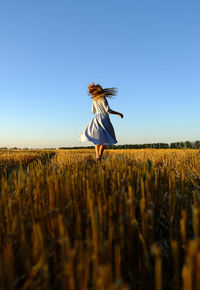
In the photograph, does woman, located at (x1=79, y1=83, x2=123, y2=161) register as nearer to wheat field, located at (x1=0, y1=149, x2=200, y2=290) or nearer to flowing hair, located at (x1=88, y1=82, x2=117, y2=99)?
flowing hair, located at (x1=88, y1=82, x2=117, y2=99)

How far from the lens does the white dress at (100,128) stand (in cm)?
539

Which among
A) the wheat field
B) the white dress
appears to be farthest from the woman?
the wheat field

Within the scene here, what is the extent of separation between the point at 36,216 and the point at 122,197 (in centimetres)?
49

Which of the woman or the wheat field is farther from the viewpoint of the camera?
the woman

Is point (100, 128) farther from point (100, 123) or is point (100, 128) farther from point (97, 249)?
point (97, 249)

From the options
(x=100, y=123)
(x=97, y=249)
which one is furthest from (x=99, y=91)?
(x=97, y=249)

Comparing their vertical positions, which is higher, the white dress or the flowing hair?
the flowing hair

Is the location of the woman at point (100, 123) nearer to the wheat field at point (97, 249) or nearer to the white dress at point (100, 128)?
the white dress at point (100, 128)

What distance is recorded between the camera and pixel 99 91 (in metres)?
5.43

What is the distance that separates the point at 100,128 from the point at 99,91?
85cm

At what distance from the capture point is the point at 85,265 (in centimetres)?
69

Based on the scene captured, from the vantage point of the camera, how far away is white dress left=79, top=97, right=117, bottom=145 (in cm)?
539

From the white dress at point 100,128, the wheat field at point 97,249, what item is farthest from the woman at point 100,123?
the wheat field at point 97,249

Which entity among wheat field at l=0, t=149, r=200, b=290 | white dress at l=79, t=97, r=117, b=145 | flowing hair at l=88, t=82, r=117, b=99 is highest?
flowing hair at l=88, t=82, r=117, b=99
